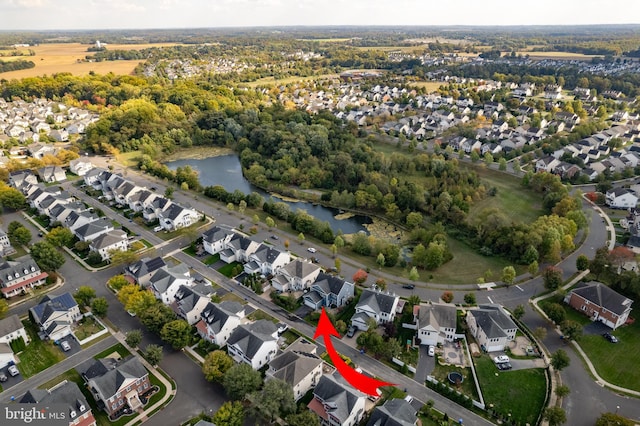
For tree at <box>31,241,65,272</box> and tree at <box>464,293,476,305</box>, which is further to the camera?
tree at <box>31,241,65,272</box>

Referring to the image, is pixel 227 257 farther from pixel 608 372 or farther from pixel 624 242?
pixel 624 242

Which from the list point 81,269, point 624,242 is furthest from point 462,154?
point 81,269

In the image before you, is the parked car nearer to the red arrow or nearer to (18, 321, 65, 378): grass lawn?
(18, 321, 65, 378): grass lawn

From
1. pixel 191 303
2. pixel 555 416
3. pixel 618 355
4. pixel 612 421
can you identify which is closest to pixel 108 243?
pixel 191 303

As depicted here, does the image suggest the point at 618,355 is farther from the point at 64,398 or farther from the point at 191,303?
the point at 64,398

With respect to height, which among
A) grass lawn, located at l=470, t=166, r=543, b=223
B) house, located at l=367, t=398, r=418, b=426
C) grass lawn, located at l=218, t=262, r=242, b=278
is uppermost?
grass lawn, located at l=470, t=166, r=543, b=223

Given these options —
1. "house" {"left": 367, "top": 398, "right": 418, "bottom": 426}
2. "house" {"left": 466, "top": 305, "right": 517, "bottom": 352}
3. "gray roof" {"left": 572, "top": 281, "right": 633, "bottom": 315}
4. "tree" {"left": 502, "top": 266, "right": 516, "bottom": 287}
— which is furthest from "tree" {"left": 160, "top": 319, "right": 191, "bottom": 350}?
"gray roof" {"left": 572, "top": 281, "right": 633, "bottom": 315}
